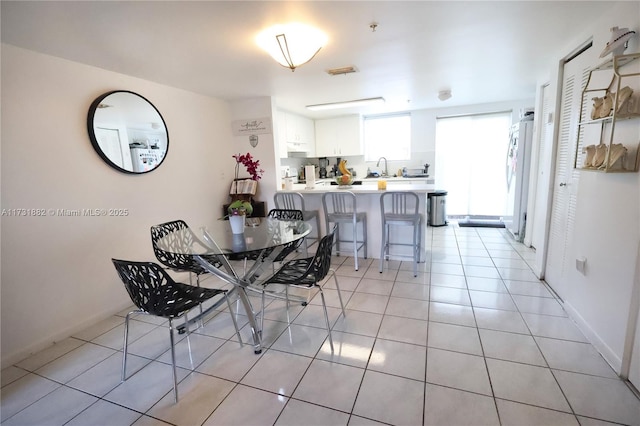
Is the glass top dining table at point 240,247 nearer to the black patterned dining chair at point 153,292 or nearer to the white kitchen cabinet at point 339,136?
the black patterned dining chair at point 153,292

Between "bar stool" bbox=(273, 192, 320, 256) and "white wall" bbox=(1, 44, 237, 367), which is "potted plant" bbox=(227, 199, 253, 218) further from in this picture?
"bar stool" bbox=(273, 192, 320, 256)

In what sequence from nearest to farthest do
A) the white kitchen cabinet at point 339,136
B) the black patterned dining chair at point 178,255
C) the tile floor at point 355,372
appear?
1. the tile floor at point 355,372
2. the black patterned dining chair at point 178,255
3. the white kitchen cabinet at point 339,136

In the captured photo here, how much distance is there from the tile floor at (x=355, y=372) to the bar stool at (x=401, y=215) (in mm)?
704

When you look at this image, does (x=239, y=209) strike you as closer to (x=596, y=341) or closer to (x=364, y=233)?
(x=364, y=233)

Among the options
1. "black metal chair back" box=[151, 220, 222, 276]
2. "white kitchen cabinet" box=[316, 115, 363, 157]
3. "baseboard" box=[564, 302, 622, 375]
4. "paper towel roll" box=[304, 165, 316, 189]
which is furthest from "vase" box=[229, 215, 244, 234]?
"white kitchen cabinet" box=[316, 115, 363, 157]

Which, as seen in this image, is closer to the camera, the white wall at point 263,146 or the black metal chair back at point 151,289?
the black metal chair back at point 151,289

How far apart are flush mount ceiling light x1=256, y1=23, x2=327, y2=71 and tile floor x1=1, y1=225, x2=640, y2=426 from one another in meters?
2.00

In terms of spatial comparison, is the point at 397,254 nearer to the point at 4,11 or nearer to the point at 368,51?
the point at 368,51

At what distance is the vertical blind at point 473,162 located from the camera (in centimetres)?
515

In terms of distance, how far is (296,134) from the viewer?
17.0 feet

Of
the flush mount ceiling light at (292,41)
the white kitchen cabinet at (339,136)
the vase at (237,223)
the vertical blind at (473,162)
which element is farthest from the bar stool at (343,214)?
the vertical blind at (473,162)

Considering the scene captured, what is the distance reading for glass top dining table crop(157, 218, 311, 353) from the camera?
1.89 m

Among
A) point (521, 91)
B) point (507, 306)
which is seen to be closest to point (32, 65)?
point (507, 306)

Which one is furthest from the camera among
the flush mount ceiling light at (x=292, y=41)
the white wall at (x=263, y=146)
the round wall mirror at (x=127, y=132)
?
the white wall at (x=263, y=146)
